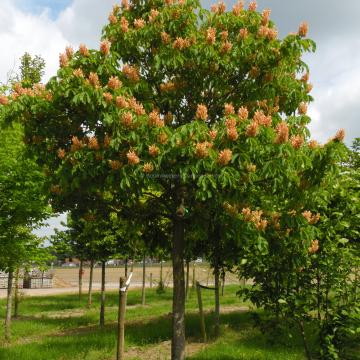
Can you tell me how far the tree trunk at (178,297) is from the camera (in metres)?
8.55

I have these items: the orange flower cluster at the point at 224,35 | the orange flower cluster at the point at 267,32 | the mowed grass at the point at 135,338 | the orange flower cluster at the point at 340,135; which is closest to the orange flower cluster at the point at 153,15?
the orange flower cluster at the point at 224,35

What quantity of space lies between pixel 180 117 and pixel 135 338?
728 centimetres

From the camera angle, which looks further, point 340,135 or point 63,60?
point 63,60

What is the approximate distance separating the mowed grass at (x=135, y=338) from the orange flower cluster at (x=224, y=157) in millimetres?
3807

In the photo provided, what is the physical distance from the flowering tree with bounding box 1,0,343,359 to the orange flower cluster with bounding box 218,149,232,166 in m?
0.02

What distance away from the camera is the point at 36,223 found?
547 inches

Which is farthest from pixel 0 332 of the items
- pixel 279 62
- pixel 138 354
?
pixel 279 62

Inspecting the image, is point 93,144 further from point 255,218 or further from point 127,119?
point 255,218

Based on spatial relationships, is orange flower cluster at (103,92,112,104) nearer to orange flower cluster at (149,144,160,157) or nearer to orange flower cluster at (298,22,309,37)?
orange flower cluster at (149,144,160,157)

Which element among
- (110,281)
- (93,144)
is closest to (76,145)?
(93,144)

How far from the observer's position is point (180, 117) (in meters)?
9.15

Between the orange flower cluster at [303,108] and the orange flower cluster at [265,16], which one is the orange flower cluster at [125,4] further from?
the orange flower cluster at [303,108]

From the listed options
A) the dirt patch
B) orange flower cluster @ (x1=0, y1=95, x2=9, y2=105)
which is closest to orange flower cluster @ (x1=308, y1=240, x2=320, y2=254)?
the dirt patch

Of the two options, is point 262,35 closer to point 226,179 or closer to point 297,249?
point 226,179
